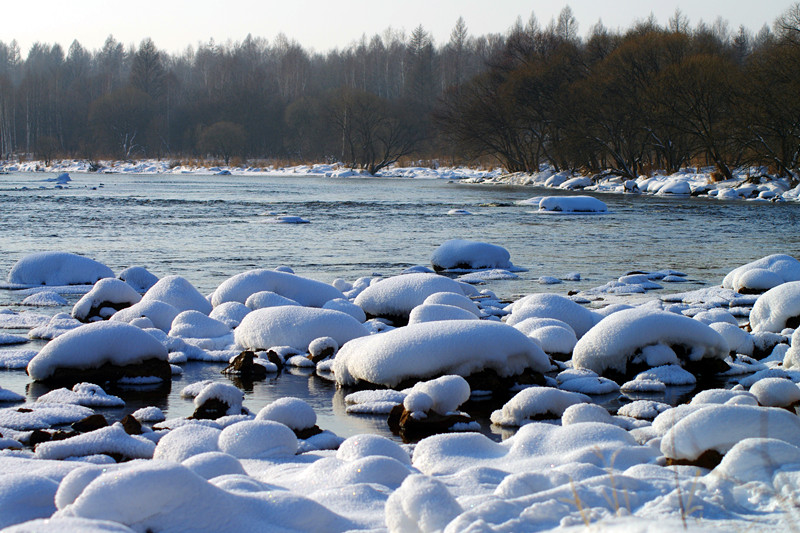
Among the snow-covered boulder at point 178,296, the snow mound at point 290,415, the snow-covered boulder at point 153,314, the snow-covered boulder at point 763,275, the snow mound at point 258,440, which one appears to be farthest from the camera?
the snow-covered boulder at point 763,275

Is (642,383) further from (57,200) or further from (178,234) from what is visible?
(57,200)

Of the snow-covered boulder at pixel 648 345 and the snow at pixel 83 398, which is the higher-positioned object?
the snow-covered boulder at pixel 648 345

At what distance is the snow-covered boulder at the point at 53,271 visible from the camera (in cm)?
1125

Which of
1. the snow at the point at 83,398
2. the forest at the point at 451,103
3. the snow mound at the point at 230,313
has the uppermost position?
the forest at the point at 451,103

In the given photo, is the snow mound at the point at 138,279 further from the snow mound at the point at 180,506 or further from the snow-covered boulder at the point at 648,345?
the snow mound at the point at 180,506

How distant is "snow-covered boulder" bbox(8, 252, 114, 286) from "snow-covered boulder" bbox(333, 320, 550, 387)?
20.3 ft

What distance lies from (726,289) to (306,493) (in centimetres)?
849

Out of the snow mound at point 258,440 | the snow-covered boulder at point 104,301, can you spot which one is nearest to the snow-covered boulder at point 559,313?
the snow mound at point 258,440

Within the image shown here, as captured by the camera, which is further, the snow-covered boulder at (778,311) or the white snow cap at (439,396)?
the snow-covered boulder at (778,311)

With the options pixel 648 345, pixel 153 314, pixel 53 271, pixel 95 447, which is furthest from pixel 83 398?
pixel 53 271

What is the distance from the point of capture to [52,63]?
119 metres

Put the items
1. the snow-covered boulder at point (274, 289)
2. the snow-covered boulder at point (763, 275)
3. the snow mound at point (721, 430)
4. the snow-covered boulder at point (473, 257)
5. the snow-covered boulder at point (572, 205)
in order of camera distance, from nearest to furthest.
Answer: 1. the snow mound at point (721, 430)
2. the snow-covered boulder at point (274, 289)
3. the snow-covered boulder at point (763, 275)
4. the snow-covered boulder at point (473, 257)
5. the snow-covered boulder at point (572, 205)

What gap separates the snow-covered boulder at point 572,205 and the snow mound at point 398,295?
61.4 ft

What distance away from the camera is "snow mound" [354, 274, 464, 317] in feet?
28.7
